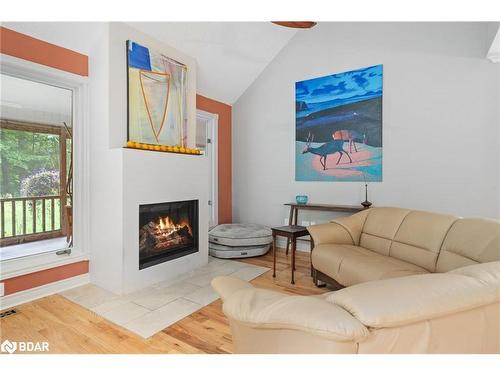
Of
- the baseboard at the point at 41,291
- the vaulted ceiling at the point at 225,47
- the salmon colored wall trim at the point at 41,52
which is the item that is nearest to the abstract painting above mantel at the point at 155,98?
the vaulted ceiling at the point at 225,47

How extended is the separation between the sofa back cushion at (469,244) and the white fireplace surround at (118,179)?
2.56m

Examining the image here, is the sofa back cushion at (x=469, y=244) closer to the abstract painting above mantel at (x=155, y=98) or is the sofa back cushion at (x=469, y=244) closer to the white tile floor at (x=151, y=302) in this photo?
the white tile floor at (x=151, y=302)

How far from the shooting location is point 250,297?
3.46 feet

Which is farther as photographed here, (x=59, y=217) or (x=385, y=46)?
(x=385, y=46)

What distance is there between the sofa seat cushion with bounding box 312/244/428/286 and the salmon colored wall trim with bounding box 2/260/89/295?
95.4 inches

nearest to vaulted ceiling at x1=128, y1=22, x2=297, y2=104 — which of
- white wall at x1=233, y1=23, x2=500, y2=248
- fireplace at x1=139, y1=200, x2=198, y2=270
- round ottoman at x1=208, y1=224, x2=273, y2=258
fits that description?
white wall at x1=233, y1=23, x2=500, y2=248

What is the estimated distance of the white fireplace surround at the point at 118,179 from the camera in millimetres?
2664

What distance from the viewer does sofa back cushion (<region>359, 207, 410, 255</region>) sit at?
2.72 m

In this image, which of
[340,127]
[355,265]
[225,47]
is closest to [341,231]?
[355,265]

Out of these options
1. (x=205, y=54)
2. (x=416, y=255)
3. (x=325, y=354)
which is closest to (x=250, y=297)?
(x=325, y=354)
